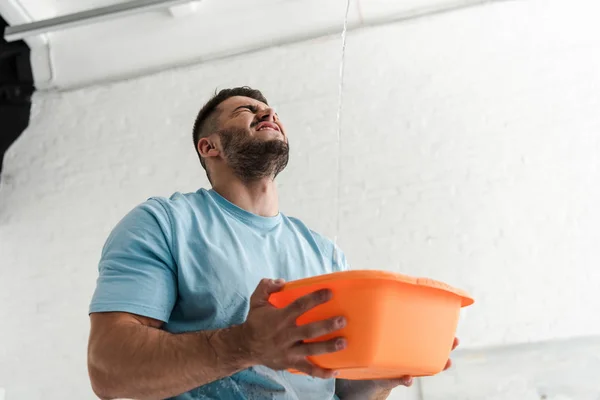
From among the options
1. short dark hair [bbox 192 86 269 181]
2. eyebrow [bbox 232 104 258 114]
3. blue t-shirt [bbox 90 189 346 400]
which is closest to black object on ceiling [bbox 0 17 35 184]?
Result: short dark hair [bbox 192 86 269 181]

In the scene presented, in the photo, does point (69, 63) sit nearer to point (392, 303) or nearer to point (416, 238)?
point (416, 238)

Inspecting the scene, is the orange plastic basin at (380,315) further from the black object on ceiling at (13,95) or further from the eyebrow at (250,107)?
the black object on ceiling at (13,95)

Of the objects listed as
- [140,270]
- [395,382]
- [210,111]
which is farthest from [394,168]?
[140,270]

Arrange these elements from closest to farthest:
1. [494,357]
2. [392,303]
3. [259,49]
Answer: [392,303] < [494,357] < [259,49]

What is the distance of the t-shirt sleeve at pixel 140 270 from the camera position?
1.14 m

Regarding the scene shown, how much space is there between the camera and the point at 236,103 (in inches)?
Result: 70.0

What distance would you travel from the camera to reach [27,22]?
321 centimetres

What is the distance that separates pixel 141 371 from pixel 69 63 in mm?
2801

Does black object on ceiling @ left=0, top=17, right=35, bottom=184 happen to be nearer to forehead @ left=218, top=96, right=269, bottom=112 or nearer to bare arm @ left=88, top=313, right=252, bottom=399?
forehead @ left=218, top=96, right=269, bottom=112

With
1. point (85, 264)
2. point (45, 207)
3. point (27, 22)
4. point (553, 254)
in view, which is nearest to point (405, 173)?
point (553, 254)

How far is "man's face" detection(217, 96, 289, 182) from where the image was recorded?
63.4 inches

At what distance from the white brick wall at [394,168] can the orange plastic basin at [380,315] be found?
1.54m

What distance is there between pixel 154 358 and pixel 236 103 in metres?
0.90

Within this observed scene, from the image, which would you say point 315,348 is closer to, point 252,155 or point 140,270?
point 140,270
